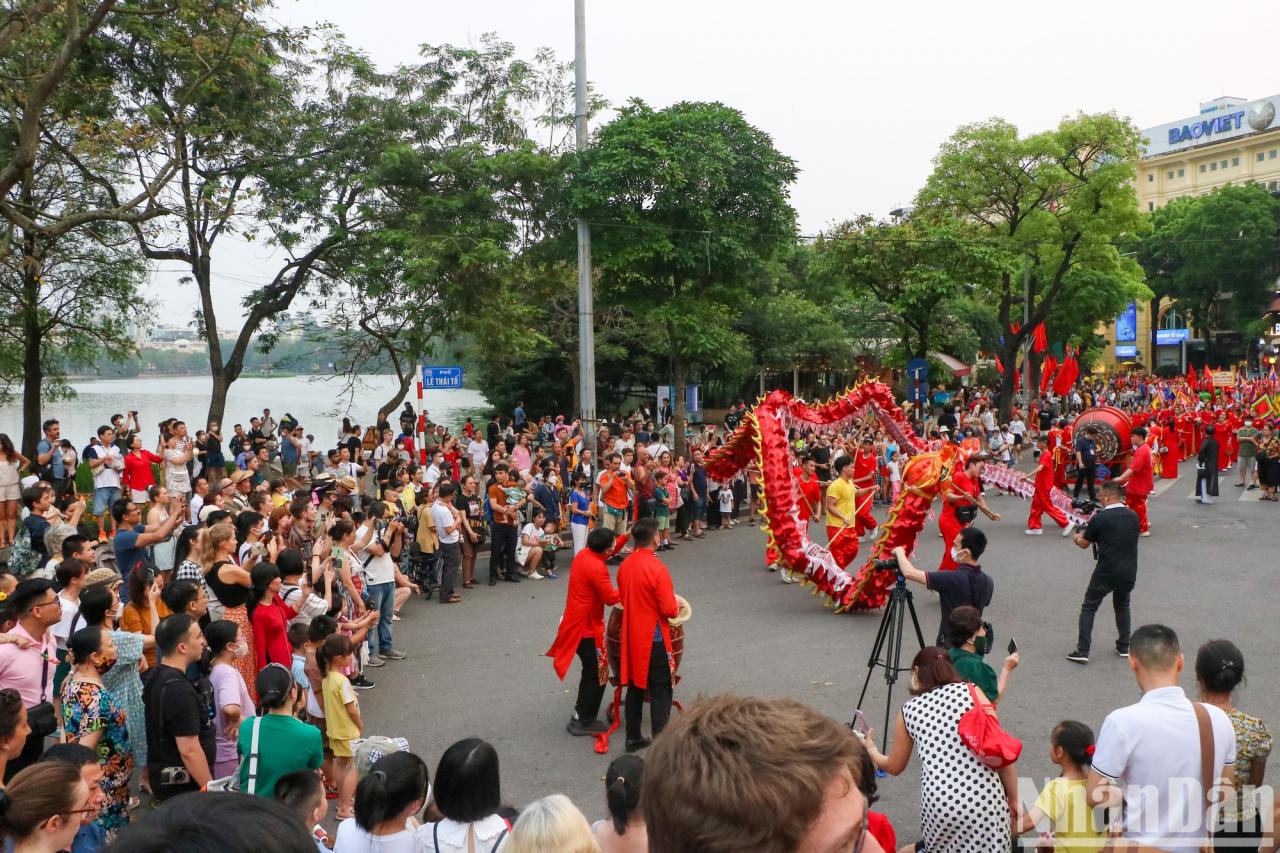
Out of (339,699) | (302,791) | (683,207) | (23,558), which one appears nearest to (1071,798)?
(302,791)

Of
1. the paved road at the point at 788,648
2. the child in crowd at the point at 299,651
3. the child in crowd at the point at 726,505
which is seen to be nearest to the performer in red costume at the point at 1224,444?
the paved road at the point at 788,648

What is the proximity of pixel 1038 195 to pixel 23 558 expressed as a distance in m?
28.0

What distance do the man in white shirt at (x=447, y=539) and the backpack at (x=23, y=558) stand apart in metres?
3.87

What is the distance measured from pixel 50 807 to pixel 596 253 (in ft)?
50.9

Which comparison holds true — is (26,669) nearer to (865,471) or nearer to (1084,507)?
(865,471)

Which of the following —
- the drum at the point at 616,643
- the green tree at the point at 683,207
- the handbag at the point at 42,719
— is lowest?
the drum at the point at 616,643

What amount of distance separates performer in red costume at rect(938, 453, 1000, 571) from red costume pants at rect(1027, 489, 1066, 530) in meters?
1.69

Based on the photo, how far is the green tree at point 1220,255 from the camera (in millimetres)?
49094

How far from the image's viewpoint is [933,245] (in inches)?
979

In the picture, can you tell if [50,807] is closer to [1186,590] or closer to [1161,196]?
[1186,590]

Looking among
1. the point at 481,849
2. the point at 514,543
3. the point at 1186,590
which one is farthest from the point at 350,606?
the point at 1186,590

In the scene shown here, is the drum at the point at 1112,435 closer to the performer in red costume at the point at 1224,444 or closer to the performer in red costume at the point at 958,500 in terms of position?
the performer in red costume at the point at 1224,444

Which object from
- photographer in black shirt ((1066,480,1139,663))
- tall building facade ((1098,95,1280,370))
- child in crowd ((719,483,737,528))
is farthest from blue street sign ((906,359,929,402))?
tall building facade ((1098,95,1280,370))

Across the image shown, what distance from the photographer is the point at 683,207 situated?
17031mm
